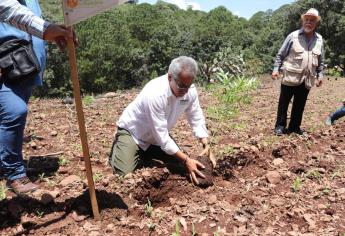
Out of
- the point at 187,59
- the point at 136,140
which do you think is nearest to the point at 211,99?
the point at 136,140

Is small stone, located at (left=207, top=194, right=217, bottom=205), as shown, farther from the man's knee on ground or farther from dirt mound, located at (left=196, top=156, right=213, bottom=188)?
the man's knee on ground

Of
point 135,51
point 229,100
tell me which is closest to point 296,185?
point 229,100

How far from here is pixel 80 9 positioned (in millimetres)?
2543

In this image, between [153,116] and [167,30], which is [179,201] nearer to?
[153,116]

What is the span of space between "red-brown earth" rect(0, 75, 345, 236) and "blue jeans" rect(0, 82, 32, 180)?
0.82 ft

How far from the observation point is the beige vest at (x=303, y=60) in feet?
18.1

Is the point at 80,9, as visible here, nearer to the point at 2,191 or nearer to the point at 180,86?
the point at 180,86

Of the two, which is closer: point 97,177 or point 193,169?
point 193,169

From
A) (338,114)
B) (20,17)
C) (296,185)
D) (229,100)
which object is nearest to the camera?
(20,17)

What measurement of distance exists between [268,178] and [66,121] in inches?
146

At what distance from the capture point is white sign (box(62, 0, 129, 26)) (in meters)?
2.50

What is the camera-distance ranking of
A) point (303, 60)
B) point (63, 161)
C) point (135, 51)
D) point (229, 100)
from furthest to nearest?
point (135, 51)
point (229, 100)
point (303, 60)
point (63, 161)

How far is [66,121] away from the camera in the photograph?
656cm

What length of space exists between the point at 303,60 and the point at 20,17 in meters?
3.91
